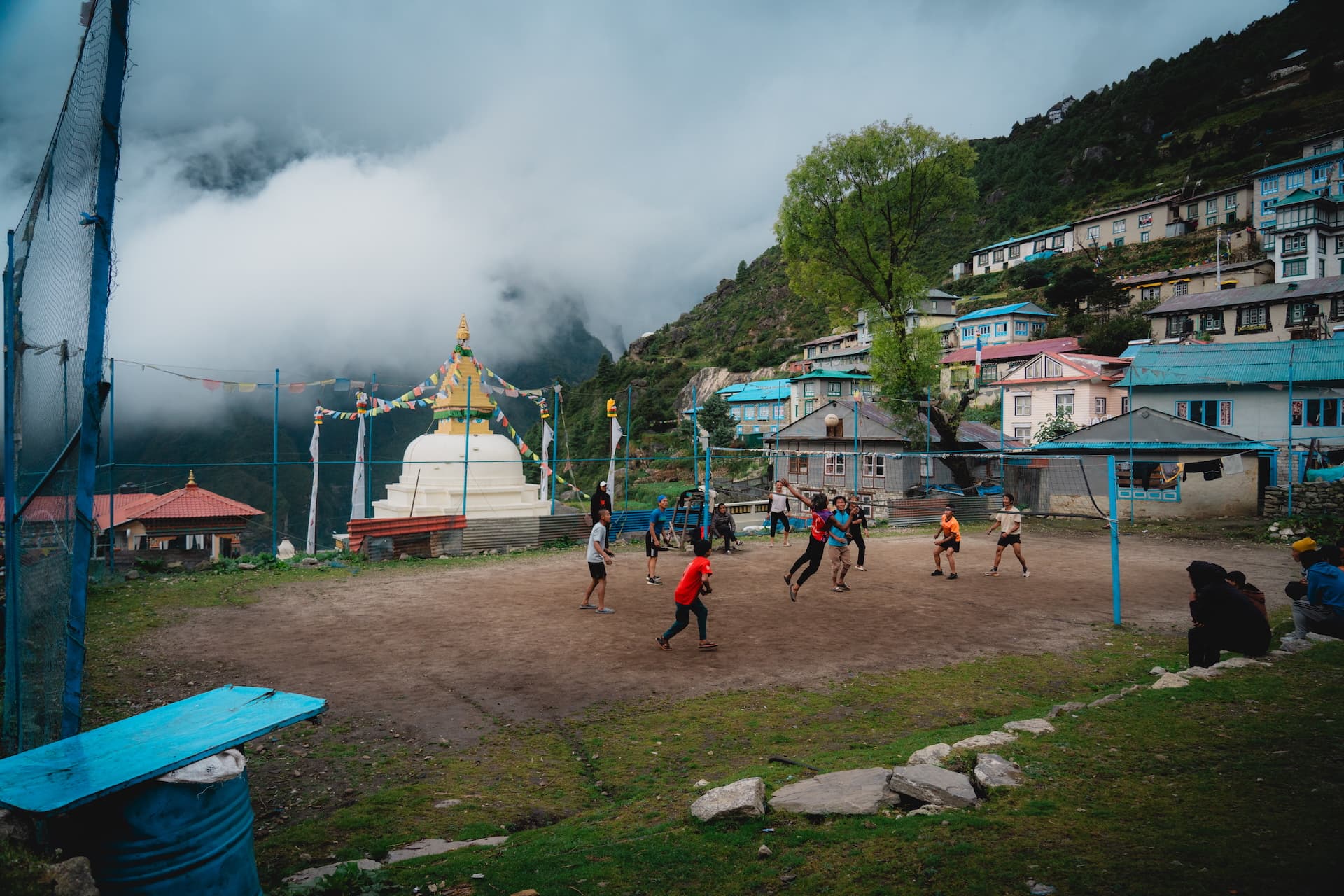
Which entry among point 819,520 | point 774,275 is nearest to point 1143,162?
point 774,275

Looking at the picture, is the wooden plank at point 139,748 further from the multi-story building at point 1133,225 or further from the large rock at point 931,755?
the multi-story building at point 1133,225

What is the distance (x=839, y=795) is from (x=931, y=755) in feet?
3.28

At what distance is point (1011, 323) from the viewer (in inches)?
2425

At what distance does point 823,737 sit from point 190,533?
24.3 meters

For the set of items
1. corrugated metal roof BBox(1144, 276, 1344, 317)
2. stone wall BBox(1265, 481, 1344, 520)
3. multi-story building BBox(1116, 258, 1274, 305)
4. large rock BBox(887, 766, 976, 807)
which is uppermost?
multi-story building BBox(1116, 258, 1274, 305)

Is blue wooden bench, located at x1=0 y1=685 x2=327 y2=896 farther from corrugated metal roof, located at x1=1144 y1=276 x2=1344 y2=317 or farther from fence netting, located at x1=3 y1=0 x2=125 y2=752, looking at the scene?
corrugated metal roof, located at x1=1144 y1=276 x2=1344 y2=317

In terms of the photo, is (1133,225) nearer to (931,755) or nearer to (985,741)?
(985,741)

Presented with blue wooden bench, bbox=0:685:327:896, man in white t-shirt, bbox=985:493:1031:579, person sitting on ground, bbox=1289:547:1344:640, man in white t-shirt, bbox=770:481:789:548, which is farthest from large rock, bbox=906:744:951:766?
man in white t-shirt, bbox=770:481:789:548

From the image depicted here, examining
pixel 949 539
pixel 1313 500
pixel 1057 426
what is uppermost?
pixel 1057 426

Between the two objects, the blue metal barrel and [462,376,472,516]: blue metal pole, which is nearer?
the blue metal barrel

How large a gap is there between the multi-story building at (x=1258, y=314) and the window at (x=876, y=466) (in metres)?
21.7

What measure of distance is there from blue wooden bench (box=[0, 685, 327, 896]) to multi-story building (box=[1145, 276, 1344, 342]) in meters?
50.4

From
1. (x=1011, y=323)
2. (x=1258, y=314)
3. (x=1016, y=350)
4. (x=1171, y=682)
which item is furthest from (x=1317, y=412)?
(x=1011, y=323)

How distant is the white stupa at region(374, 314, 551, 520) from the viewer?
78.1ft
